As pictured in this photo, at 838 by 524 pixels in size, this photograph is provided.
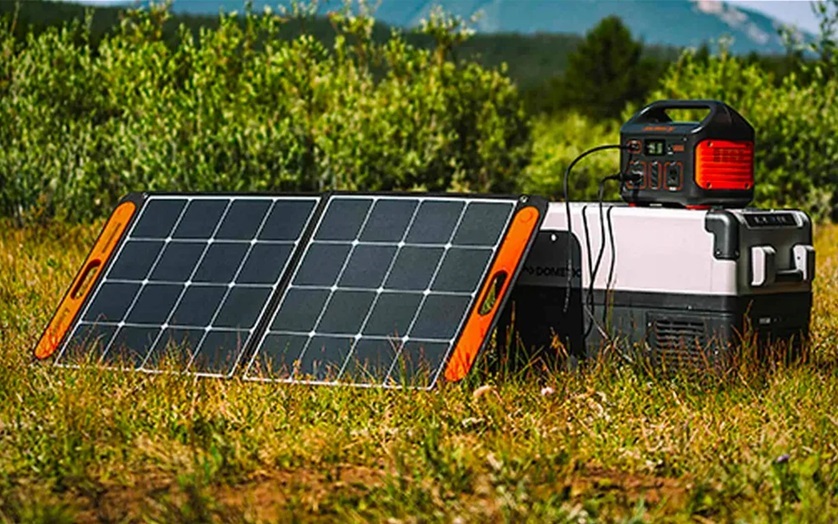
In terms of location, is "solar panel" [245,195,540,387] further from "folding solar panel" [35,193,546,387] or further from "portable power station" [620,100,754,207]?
"portable power station" [620,100,754,207]

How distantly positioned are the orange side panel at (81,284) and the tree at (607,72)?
54.2 metres

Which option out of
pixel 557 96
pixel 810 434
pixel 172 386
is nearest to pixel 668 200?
pixel 810 434

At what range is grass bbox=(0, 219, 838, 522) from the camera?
4.43m

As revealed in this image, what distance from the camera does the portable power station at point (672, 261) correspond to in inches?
250

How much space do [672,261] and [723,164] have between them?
2.10 ft

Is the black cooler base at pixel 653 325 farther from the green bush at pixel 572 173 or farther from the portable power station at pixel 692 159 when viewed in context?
the green bush at pixel 572 173

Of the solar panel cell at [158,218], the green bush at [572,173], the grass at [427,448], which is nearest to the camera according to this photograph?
the grass at [427,448]

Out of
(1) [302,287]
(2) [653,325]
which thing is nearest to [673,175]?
(2) [653,325]

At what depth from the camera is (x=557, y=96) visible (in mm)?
63750

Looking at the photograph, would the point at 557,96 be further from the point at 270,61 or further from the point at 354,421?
the point at 354,421

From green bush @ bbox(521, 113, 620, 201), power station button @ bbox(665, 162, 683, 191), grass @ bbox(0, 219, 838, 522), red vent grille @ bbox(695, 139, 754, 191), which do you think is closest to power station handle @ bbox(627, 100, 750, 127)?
red vent grille @ bbox(695, 139, 754, 191)

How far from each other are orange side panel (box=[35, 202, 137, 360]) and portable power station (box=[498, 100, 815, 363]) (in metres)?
2.15

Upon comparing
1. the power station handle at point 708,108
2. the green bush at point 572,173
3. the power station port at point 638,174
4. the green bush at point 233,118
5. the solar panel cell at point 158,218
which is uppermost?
the power station handle at point 708,108

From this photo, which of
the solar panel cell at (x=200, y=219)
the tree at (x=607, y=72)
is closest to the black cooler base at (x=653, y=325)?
the solar panel cell at (x=200, y=219)
